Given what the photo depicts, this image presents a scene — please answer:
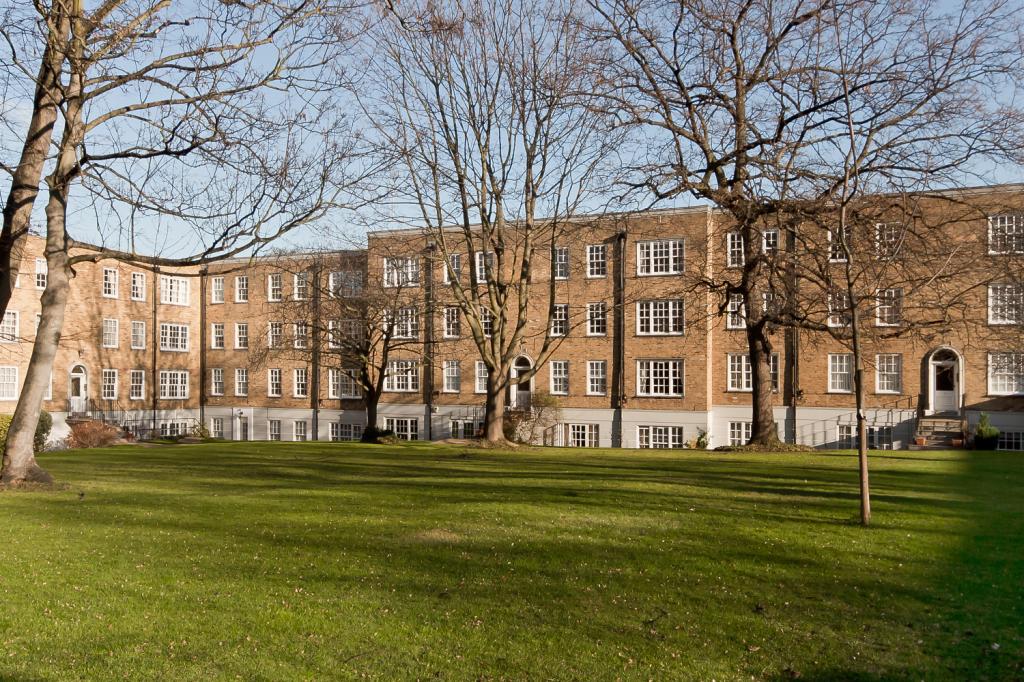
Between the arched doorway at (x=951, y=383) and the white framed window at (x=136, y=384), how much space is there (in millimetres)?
42136

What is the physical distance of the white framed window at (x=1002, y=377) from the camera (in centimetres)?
3694

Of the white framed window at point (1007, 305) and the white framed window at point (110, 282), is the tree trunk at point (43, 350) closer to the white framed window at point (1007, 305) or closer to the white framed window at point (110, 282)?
the white framed window at point (1007, 305)

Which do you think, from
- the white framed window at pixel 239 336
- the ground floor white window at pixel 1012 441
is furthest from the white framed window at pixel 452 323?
the ground floor white window at pixel 1012 441

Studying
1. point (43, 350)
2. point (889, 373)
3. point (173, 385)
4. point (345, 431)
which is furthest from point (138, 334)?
point (889, 373)

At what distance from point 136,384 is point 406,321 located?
19801mm

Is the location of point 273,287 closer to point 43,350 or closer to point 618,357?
point 618,357

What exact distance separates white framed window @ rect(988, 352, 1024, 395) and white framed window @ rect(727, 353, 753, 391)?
10.2 meters

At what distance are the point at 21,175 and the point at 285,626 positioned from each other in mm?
10933

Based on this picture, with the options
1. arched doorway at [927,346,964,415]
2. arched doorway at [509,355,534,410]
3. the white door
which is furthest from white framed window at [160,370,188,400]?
the white door

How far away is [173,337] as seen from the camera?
177ft

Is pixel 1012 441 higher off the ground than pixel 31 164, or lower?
lower

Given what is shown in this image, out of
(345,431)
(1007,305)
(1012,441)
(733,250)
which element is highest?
(733,250)

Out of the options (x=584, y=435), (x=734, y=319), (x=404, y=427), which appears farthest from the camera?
(x=404, y=427)

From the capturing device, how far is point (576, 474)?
18.9 meters
